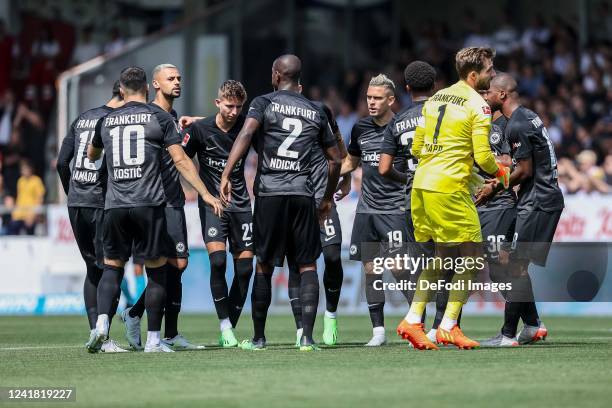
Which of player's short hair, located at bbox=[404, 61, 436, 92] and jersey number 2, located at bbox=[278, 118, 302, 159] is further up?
player's short hair, located at bbox=[404, 61, 436, 92]

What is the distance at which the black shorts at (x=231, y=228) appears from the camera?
1255cm

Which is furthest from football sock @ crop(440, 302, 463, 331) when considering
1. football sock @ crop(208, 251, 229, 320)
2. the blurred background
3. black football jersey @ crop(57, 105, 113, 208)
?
the blurred background

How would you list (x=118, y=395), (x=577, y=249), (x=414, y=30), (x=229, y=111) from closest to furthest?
(x=118, y=395)
(x=229, y=111)
(x=577, y=249)
(x=414, y=30)

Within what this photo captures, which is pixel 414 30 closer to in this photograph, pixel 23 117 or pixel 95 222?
pixel 23 117

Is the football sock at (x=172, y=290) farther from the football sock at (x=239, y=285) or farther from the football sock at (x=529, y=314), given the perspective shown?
the football sock at (x=529, y=314)

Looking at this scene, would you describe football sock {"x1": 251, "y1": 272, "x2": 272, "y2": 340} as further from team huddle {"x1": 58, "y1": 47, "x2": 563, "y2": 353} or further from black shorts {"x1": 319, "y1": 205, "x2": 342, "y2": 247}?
black shorts {"x1": 319, "y1": 205, "x2": 342, "y2": 247}

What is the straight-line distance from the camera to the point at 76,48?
28.7 meters

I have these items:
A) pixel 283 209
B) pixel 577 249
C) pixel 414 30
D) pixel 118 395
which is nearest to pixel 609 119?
pixel 577 249

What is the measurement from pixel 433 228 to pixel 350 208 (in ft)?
31.8

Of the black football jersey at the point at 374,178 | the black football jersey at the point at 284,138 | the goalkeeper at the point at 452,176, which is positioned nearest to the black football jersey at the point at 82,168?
the black football jersey at the point at 284,138

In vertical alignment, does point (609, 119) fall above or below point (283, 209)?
above

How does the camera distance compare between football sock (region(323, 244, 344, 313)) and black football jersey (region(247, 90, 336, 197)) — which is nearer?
black football jersey (region(247, 90, 336, 197))

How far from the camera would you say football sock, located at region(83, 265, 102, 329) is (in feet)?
41.8

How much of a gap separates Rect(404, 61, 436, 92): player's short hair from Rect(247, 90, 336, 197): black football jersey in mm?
944
